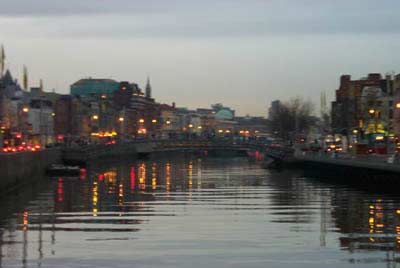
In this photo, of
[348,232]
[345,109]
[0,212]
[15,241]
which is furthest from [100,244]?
[345,109]

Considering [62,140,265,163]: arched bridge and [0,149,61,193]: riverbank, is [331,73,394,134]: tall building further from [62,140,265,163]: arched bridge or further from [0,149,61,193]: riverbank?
[0,149,61,193]: riverbank

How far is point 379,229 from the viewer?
139 ft

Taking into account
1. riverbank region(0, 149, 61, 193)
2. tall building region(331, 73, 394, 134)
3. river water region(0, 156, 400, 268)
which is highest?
tall building region(331, 73, 394, 134)

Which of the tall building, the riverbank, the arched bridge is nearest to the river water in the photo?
the riverbank

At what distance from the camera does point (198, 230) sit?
4172 centimetres

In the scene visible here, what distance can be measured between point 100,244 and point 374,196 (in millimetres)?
36015

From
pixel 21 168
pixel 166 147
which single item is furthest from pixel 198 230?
pixel 166 147

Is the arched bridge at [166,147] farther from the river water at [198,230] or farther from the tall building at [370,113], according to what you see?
the river water at [198,230]

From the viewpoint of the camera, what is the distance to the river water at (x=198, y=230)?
107 ft

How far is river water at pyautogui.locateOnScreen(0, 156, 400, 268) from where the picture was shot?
32.6 meters

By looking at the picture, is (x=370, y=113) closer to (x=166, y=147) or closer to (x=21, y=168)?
(x=166, y=147)

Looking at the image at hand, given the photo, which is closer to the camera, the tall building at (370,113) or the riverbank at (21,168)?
the riverbank at (21,168)

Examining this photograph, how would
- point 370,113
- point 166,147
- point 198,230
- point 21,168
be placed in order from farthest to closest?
Answer: point 166,147 → point 370,113 → point 21,168 → point 198,230

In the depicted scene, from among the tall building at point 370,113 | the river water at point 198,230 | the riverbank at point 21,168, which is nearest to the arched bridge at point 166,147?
the tall building at point 370,113
